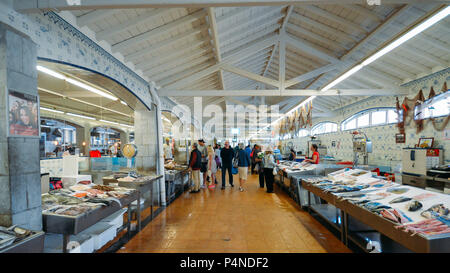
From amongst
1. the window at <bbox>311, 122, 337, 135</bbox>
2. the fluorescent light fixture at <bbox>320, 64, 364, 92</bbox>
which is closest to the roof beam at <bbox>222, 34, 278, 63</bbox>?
the fluorescent light fixture at <bbox>320, 64, 364, 92</bbox>

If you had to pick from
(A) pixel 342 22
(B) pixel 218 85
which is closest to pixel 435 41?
(A) pixel 342 22

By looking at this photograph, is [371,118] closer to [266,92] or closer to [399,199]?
[266,92]

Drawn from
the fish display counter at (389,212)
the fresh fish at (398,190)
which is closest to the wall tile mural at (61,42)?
the fish display counter at (389,212)

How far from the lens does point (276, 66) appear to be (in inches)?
375

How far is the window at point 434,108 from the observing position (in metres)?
5.20

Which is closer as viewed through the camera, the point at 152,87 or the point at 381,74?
the point at 152,87

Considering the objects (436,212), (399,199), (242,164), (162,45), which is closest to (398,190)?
(399,199)

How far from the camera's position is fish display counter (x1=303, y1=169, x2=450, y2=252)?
6.60 feet

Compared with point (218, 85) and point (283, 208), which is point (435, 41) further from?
point (218, 85)

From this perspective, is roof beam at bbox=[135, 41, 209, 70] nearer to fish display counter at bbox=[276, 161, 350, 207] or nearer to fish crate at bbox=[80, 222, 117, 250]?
fish crate at bbox=[80, 222, 117, 250]

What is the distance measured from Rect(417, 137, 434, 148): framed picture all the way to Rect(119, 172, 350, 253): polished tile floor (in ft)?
11.6

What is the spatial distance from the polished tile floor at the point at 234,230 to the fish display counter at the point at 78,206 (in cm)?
Result: 70

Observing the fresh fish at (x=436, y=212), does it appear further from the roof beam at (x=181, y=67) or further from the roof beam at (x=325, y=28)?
the roof beam at (x=181, y=67)
